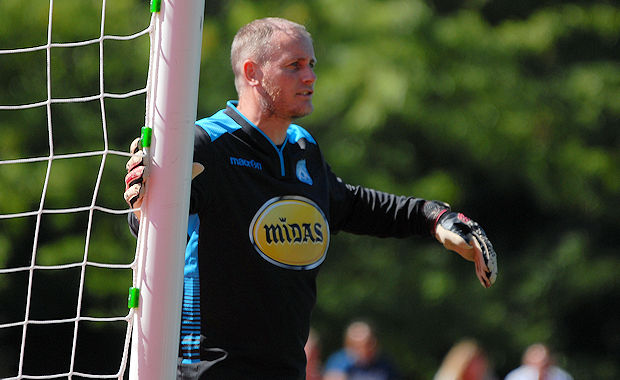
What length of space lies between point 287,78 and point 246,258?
2.17 ft

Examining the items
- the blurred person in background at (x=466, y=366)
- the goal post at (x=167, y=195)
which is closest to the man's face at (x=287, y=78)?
the goal post at (x=167, y=195)

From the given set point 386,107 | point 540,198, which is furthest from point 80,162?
point 540,198

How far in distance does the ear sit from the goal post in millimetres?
576

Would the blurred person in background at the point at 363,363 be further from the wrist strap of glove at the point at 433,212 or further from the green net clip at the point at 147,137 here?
the green net clip at the point at 147,137

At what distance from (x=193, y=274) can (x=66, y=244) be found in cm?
829

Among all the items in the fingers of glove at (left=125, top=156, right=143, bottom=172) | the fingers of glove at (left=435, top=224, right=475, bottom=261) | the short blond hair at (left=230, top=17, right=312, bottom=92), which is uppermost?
the short blond hair at (left=230, top=17, right=312, bottom=92)

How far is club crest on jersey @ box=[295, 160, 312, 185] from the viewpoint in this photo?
3.13 m

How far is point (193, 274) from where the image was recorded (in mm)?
2863

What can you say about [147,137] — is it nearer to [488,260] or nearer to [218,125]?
[218,125]

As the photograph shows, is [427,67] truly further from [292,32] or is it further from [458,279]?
[292,32]

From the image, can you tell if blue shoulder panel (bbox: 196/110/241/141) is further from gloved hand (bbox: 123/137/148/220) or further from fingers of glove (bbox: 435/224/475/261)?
fingers of glove (bbox: 435/224/475/261)

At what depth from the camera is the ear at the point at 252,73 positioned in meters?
3.16

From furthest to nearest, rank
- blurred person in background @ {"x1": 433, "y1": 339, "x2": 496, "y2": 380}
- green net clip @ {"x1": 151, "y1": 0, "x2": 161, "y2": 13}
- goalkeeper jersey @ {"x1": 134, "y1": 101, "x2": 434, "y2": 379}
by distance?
blurred person in background @ {"x1": 433, "y1": 339, "x2": 496, "y2": 380} < goalkeeper jersey @ {"x1": 134, "y1": 101, "x2": 434, "y2": 379} < green net clip @ {"x1": 151, "y1": 0, "x2": 161, "y2": 13}

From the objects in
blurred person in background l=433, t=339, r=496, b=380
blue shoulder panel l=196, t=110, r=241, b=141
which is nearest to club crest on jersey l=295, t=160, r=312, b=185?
blue shoulder panel l=196, t=110, r=241, b=141
